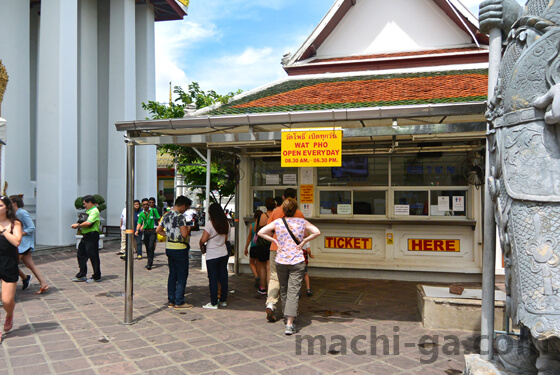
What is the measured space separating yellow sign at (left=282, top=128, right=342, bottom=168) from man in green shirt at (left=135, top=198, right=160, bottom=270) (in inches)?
245

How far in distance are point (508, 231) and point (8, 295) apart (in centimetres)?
580

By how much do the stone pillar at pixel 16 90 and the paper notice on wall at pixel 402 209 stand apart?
12760 millimetres

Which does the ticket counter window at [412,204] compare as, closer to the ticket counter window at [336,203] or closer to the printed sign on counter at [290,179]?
the ticket counter window at [336,203]

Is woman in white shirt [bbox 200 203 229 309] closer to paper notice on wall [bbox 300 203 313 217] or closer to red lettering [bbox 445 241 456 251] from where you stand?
paper notice on wall [bbox 300 203 313 217]

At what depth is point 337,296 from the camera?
7.55m

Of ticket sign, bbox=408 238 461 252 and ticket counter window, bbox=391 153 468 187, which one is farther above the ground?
ticket counter window, bbox=391 153 468 187

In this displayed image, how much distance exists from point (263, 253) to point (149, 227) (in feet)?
15.0

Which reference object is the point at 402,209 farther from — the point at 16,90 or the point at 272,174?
the point at 16,90

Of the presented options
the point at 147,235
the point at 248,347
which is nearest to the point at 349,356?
the point at 248,347

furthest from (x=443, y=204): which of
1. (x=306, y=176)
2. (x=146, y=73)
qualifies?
(x=146, y=73)

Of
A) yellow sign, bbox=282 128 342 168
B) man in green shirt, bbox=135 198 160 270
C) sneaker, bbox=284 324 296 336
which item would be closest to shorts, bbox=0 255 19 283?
sneaker, bbox=284 324 296 336

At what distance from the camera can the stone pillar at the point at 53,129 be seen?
47.4ft

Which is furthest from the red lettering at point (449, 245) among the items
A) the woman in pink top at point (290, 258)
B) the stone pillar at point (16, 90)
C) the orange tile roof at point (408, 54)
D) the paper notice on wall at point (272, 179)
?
the stone pillar at point (16, 90)

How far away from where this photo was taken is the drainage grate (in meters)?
7.27
